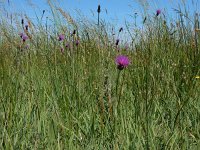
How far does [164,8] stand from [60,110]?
72.8 inches

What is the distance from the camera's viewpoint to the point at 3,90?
1769mm

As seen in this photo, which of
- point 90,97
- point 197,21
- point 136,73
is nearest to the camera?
point 90,97

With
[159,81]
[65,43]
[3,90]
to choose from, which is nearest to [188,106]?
[159,81]

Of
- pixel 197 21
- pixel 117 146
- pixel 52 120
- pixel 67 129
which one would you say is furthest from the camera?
pixel 197 21

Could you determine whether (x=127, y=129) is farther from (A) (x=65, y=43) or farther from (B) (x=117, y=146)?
(A) (x=65, y=43)

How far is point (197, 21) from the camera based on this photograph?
223cm

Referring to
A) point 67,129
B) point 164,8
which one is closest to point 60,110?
point 67,129

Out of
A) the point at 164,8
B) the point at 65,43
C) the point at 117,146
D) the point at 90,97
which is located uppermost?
the point at 164,8

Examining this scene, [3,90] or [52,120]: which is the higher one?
[3,90]

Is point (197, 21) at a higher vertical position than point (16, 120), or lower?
higher

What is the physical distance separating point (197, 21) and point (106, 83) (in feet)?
3.75

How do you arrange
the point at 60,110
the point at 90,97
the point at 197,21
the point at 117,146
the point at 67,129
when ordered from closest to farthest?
1. the point at 117,146
2. the point at 67,129
3. the point at 60,110
4. the point at 90,97
5. the point at 197,21

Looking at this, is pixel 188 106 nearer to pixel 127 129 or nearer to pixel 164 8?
pixel 127 129

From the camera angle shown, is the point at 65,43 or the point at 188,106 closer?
the point at 188,106
